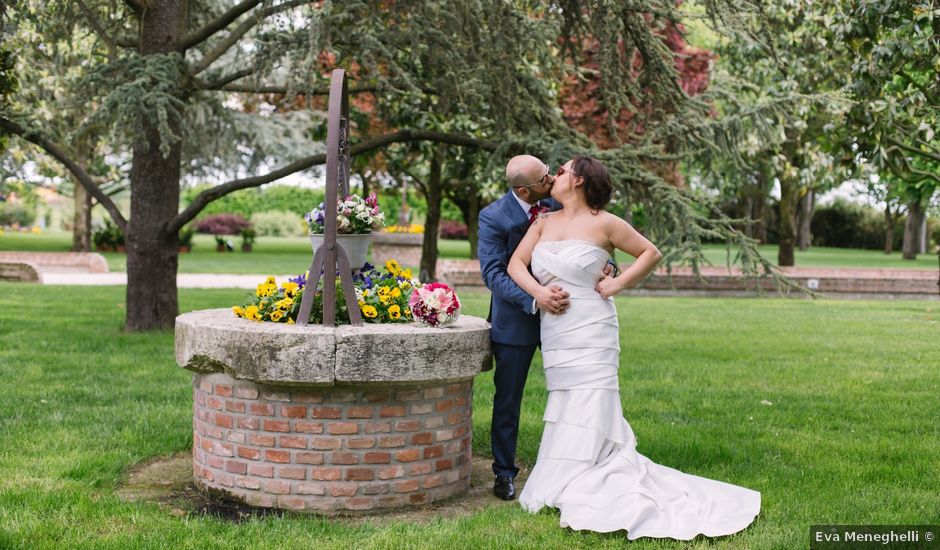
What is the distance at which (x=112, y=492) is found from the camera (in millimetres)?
5305

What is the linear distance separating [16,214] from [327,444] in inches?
2092

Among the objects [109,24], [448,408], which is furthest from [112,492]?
A: [109,24]

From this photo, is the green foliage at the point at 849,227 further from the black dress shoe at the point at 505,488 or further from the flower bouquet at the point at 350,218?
the flower bouquet at the point at 350,218

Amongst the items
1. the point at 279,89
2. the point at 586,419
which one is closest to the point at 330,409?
the point at 586,419

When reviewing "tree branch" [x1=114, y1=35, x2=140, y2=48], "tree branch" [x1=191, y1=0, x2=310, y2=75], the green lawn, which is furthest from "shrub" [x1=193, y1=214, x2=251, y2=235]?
"tree branch" [x1=191, y1=0, x2=310, y2=75]

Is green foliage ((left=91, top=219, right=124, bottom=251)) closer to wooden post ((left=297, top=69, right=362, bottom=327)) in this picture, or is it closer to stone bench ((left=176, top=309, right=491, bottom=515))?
stone bench ((left=176, top=309, right=491, bottom=515))

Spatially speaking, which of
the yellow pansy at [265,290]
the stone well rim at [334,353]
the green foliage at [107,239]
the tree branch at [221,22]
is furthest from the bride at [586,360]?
the green foliage at [107,239]

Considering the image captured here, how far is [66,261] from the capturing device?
22.4m

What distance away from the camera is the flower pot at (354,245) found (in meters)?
5.41

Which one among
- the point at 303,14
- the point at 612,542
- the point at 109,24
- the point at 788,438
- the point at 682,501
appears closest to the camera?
the point at 612,542

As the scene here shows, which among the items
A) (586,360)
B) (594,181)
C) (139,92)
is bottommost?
(586,360)

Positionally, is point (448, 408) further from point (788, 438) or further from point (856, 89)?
point (856, 89)

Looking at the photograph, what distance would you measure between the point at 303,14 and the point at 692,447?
22.4 feet

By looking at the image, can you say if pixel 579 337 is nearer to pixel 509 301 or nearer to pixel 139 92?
pixel 509 301
